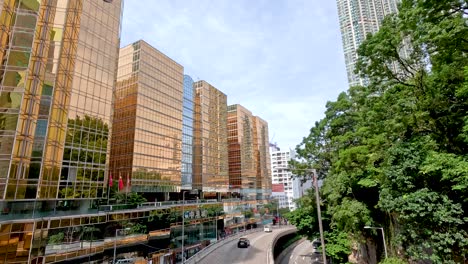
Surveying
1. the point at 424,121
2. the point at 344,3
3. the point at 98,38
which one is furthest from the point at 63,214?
the point at 344,3

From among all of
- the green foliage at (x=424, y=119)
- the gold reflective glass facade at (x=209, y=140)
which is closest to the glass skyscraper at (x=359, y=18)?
the green foliage at (x=424, y=119)

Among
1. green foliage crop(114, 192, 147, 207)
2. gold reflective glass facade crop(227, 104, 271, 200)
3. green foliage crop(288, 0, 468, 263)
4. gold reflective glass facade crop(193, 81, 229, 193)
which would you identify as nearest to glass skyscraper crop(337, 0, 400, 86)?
green foliage crop(288, 0, 468, 263)

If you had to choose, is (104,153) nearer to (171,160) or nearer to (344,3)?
(171,160)

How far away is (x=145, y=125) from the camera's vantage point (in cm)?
5138

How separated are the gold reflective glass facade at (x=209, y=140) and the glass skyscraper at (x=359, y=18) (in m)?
43.7

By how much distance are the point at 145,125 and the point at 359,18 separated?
4031 centimetres

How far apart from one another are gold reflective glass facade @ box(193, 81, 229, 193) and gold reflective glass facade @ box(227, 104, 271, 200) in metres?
9.95

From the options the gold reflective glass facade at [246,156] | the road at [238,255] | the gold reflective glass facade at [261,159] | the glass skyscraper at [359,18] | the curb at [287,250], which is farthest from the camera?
the gold reflective glass facade at [261,159]

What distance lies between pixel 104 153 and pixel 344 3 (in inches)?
1486

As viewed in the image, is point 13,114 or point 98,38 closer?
point 13,114

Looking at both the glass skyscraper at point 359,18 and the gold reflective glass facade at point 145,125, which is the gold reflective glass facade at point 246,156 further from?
the glass skyscraper at point 359,18

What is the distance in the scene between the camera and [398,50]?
15.2 metres

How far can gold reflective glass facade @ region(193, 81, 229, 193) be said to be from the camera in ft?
221

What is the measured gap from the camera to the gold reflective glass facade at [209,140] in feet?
221
